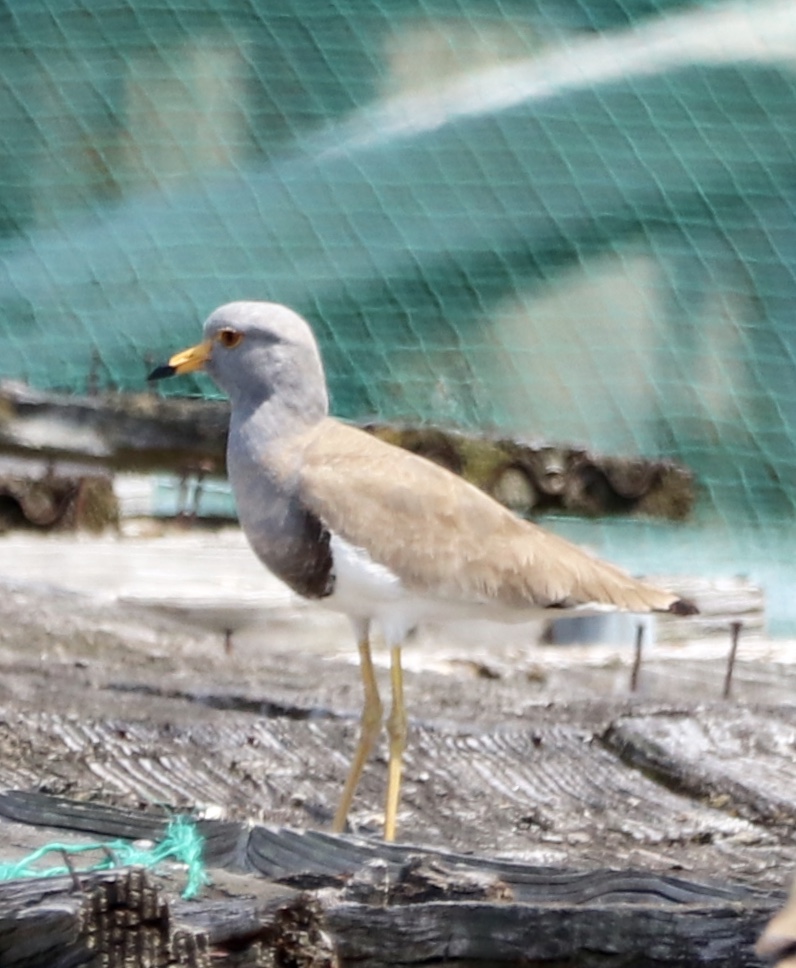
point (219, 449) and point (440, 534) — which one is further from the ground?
point (219, 449)

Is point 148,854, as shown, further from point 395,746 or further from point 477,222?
point 477,222

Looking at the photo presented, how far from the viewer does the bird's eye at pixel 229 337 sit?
402 cm

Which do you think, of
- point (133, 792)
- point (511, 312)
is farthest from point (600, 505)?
point (133, 792)

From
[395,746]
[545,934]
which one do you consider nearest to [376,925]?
[545,934]

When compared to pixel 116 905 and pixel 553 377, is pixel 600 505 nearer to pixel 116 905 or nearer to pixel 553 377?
pixel 553 377

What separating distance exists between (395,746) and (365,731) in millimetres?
140

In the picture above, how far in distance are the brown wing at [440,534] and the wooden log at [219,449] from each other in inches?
41.4

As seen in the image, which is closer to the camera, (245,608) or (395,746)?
(395,746)

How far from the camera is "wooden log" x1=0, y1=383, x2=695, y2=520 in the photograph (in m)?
5.17

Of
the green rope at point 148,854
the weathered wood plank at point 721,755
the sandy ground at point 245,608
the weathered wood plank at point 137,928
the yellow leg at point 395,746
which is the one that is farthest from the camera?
the sandy ground at point 245,608

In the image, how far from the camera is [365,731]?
3727mm

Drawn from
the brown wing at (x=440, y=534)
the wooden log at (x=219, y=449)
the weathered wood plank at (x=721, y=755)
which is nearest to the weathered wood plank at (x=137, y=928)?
the weathered wood plank at (x=721, y=755)

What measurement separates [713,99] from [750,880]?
3074 millimetres

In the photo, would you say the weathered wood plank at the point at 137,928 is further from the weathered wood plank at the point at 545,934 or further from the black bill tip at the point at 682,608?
the black bill tip at the point at 682,608
